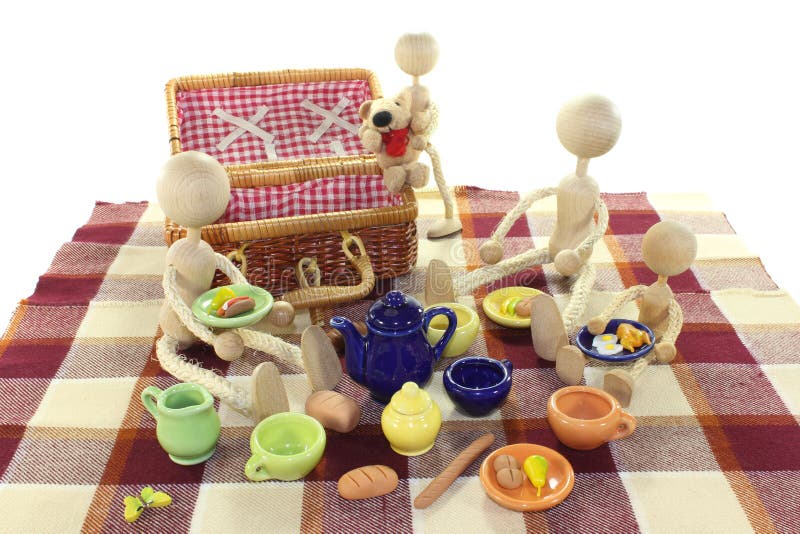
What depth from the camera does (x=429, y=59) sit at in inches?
72.0

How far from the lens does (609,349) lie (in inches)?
62.6

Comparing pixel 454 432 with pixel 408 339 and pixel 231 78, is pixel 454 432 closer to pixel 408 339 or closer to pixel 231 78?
pixel 408 339

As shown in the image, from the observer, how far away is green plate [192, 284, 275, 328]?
1.46 metres

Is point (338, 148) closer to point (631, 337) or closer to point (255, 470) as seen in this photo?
point (631, 337)

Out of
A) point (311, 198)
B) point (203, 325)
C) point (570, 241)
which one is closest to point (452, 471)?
point (203, 325)

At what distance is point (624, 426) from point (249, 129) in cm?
142

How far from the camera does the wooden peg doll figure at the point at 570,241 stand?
1.56 metres

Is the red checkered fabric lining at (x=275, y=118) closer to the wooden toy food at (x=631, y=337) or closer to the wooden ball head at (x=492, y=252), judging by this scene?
the wooden ball head at (x=492, y=252)

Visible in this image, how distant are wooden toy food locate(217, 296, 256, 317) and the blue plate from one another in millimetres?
682

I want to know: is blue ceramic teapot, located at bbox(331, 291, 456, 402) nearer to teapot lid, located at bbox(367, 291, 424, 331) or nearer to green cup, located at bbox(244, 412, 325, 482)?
teapot lid, located at bbox(367, 291, 424, 331)

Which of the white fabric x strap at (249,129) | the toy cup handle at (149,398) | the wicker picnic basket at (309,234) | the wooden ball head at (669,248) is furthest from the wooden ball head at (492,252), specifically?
the toy cup handle at (149,398)

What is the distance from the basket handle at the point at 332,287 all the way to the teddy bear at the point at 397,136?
17 cm

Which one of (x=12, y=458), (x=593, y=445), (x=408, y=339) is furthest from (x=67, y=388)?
(x=593, y=445)

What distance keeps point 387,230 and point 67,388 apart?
2.50 ft
